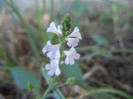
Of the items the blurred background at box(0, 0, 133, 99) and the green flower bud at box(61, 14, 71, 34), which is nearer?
the green flower bud at box(61, 14, 71, 34)

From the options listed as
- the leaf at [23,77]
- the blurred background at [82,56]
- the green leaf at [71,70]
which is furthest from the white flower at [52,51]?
the leaf at [23,77]

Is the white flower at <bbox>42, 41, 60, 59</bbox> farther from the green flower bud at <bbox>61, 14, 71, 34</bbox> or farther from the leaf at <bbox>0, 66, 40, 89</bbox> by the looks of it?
the leaf at <bbox>0, 66, 40, 89</bbox>

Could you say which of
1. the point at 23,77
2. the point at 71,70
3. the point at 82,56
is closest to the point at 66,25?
the point at 71,70

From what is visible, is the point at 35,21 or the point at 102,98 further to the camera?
the point at 35,21

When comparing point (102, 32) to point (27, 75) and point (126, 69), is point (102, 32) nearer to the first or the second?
point (126, 69)

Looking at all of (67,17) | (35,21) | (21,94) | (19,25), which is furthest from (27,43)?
(67,17)

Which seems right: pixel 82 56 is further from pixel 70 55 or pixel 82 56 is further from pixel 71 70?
pixel 70 55

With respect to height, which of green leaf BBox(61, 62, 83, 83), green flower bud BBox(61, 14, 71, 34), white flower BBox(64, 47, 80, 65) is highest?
green flower bud BBox(61, 14, 71, 34)

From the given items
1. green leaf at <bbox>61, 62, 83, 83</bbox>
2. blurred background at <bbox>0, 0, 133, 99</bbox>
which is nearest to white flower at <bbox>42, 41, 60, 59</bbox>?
green leaf at <bbox>61, 62, 83, 83</bbox>

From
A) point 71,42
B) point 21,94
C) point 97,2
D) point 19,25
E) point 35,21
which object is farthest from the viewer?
point 97,2
